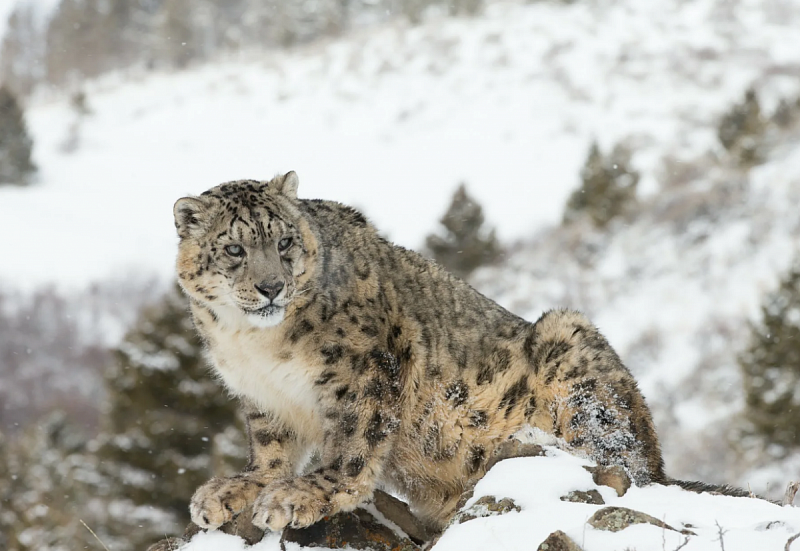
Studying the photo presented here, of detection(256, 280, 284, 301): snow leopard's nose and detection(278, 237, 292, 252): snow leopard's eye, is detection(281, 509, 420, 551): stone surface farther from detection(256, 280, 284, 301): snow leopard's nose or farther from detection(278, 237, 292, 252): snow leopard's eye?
detection(278, 237, 292, 252): snow leopard's eye

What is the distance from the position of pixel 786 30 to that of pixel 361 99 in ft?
95.6

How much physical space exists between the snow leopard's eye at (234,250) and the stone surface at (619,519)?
278 centimetres

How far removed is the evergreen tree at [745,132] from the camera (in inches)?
1403

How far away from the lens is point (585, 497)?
468cm

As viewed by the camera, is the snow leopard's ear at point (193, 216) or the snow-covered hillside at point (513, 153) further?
the snow-covered hillside at point (513, 153)

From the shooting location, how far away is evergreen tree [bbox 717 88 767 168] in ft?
117

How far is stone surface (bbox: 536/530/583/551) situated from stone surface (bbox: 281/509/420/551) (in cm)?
184

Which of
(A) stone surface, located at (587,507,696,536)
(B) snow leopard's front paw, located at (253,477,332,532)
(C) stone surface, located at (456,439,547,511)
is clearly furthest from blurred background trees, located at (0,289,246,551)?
(A) stone surface, located at (587,507,696,536)

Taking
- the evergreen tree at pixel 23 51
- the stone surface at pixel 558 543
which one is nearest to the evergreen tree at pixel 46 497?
the stone surface at pixel 558 543

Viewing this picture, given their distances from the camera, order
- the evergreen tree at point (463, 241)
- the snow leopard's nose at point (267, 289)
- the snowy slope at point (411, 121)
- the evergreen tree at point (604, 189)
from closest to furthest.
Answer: the snow leopard's nose at point (267, 289) → the evergreen tree at point (463, 241) → the evergreen tree at point (604, 189) → the snowy slope at point (411, 121)

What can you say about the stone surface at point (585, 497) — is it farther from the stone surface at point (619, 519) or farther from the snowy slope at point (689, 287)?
the snowy slope at point (689, 287)

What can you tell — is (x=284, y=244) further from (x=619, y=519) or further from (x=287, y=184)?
(x=619, y=519)

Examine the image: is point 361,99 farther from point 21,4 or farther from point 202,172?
point 21,4

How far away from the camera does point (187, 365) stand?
69.1 ft
